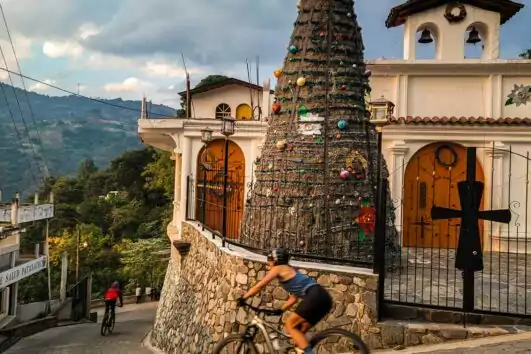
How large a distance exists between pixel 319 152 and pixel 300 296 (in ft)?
14.1

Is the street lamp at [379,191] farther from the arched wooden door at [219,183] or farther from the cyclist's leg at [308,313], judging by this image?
the arched wooden door at [219,183]

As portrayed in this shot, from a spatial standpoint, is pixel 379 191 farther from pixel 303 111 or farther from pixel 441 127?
pixel 441 127

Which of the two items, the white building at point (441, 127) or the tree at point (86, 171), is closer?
the white building at point (441, 127)

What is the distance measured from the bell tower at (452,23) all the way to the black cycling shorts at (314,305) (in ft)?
37.9

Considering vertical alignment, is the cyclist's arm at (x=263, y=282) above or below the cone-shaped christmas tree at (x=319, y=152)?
below

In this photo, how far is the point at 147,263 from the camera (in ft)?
94.9

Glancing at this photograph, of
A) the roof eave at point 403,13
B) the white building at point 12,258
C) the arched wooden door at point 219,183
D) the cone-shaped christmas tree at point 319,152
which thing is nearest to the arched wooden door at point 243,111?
the arched wooden door at point 219,183

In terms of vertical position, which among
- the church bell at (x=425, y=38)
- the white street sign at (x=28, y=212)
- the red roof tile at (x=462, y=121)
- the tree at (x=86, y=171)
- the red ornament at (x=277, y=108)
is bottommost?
the white street sign at (x=28, y=212)

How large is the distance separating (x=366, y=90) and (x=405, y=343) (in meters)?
5.19

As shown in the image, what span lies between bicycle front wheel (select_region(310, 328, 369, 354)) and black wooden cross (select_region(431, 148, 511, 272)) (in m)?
1.94

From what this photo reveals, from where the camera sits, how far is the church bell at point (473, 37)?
1548cm

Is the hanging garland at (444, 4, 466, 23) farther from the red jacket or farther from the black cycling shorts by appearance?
the red jacket

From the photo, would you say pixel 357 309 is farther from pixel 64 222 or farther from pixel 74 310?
pixel 64 222

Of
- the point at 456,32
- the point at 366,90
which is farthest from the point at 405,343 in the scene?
the point at 456,32
